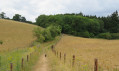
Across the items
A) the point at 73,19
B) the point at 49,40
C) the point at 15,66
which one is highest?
the point at 73,19

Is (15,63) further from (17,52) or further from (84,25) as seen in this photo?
(84,25)

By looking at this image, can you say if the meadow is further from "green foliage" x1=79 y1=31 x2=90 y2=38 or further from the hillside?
"green foliage" x1=79 y1=31 x2=90 y2=38

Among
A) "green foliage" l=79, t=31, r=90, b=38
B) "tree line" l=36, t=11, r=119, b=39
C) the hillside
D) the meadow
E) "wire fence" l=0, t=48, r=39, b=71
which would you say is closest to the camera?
"wire fence" l=0, t=48, r=39, b=71

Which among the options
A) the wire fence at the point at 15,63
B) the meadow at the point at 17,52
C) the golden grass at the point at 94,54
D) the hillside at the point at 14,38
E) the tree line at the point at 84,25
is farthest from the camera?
the tree line at the point at 84,25

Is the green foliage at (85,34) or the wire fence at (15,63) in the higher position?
the wire fence at (15,63)

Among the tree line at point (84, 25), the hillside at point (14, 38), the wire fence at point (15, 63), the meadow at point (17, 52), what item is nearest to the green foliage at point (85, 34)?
the tree line at point (84, 25)

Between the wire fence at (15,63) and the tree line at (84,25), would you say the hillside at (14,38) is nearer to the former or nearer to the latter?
the tree line at (84,25)

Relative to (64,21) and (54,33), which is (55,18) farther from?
(54,33)

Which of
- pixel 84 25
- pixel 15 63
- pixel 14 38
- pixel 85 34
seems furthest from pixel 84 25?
pixel 15 63

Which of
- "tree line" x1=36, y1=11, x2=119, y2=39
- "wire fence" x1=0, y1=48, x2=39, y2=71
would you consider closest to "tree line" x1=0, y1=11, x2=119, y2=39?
"tree line" x1=36, y1=11, x2=119, y2=39

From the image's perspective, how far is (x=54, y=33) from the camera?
2291 inches

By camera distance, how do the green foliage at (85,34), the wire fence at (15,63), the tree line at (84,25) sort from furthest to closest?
1. the tree line at (84,25)
2. the green foliage at (85,34)
3. the wire fence at (15,63)

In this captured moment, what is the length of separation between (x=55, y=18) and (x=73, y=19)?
12.6 metres

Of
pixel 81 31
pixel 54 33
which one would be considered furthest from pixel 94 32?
pixel 54 33
